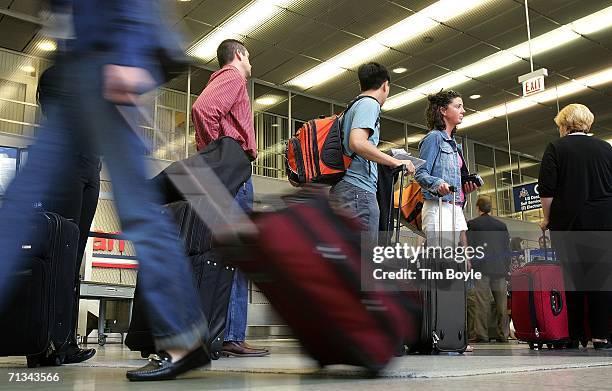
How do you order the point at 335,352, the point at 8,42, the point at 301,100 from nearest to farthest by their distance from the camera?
the point at 335,352 < the point at 8,42 < the point at 301,100

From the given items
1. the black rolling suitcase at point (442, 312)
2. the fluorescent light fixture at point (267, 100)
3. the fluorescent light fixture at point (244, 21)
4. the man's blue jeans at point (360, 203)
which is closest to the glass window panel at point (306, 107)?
the fluorescent light fixture at point (267, 100)

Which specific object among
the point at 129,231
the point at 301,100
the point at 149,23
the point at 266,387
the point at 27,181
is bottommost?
the point at 266,387

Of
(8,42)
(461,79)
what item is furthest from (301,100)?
(8,42)

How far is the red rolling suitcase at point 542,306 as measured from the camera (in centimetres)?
409

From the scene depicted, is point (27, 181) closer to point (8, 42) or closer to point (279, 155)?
point (8, 42)

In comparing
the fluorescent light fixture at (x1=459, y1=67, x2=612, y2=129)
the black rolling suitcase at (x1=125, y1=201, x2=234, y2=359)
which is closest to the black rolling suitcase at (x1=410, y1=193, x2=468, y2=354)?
the black rolling suitcase at (x1=125, y1=201, x2=234, y2=359)

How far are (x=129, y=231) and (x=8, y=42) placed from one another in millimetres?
10696

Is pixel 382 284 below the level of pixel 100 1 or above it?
below

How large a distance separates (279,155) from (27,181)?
39.8ft

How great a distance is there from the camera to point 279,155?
1347cm

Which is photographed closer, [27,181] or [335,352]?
[27,181]

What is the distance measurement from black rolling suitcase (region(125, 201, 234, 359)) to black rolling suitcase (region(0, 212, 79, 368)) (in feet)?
0.85

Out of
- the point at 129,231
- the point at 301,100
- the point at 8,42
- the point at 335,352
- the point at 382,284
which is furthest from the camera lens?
the point at 301,100

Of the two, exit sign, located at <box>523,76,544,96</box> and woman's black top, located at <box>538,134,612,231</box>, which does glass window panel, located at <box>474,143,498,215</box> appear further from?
woman's black top, located at <box>538,134,612,231</box>
